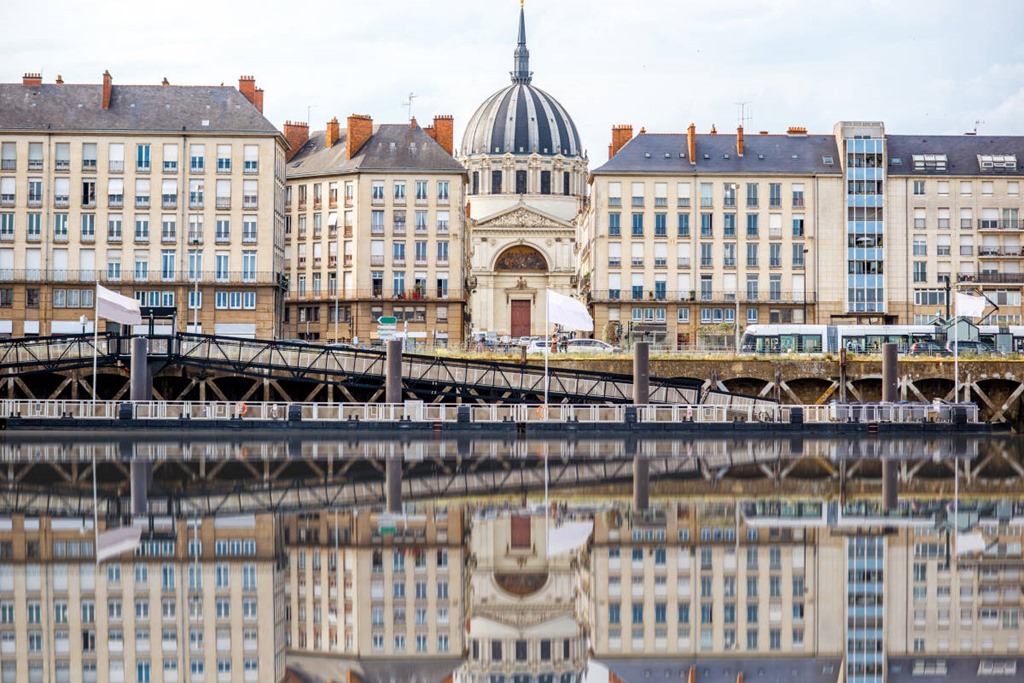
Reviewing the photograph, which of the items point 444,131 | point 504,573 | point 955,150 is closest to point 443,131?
point 444,131

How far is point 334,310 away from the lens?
291 feet

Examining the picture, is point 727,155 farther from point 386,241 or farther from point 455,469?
point 455,469

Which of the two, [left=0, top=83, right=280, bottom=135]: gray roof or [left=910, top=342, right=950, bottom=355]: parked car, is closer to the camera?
[left=910, top=342, right=950, bottom=355]: parked car

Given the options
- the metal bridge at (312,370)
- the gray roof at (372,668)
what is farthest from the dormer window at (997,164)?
the gray roof at (372,668)

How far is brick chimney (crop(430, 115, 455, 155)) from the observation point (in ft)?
300

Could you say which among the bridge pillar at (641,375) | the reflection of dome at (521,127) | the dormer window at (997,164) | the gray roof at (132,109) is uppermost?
the reflection of dome at (521,127)

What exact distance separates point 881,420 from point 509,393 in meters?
15.5

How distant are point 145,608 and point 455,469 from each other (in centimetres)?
2054

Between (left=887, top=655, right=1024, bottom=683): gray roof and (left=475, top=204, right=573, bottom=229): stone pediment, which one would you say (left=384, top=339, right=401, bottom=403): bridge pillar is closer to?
(left=887, top=655, right=1024, bottom=683): gray roof

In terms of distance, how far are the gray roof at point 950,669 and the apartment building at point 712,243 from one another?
221ft

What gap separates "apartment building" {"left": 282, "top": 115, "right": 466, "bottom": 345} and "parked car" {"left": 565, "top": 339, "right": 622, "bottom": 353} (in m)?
11.4

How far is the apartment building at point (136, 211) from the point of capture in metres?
79.9

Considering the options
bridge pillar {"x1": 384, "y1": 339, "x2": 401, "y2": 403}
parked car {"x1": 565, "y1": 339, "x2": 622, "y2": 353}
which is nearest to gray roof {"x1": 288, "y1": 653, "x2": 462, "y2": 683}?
bridge pillar {"x1": 384, "y1": 339, "x2": 401, "y2": 403}

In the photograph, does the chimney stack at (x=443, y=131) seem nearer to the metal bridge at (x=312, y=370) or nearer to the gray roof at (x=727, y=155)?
the gray roof at (x=727, y=155)
